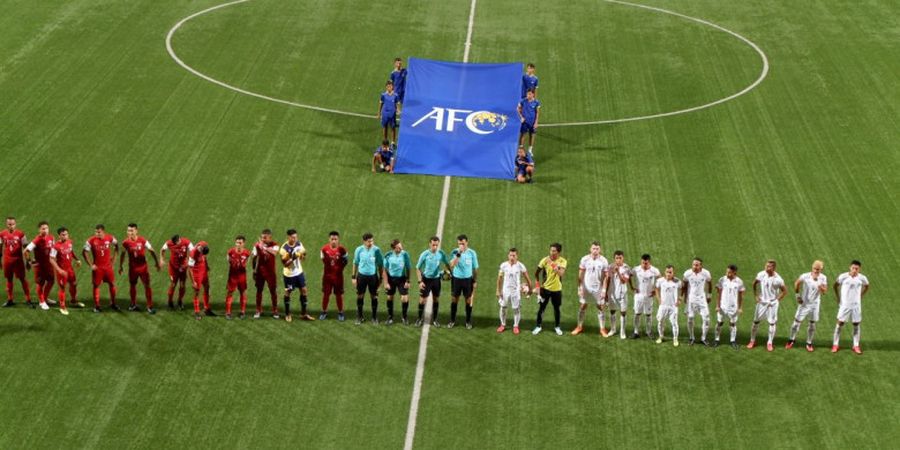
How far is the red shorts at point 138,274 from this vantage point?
2398 centimetres

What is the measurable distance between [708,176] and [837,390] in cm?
904

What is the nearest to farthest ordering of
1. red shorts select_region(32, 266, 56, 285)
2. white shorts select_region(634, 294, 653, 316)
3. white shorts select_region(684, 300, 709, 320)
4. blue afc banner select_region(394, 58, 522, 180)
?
white shorts select_region(684, 300, 709, 320) → white shorts select_region(634, 294, 653, 316) → red shorts select_region(32, 266, 56, 285) → blue afc banner select_region(394, 58, 522, 180)

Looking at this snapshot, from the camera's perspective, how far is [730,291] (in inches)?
917

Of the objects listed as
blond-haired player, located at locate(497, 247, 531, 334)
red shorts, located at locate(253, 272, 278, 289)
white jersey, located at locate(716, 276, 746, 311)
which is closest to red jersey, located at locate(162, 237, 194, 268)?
red shorts, located at locate(253, 272, 278, 289)

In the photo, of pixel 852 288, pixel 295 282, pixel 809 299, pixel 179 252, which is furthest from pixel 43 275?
pixel 852 288

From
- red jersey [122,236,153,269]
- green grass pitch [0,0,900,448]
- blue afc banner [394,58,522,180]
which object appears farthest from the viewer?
blue afc banner [394,58,522,180]

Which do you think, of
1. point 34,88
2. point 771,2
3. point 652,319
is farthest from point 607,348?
point 771,2

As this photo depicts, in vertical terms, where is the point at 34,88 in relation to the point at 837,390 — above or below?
below

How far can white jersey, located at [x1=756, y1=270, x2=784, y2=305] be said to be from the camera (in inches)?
914

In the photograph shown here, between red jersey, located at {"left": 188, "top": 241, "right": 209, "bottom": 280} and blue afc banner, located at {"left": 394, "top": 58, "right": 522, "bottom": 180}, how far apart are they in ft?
24.5

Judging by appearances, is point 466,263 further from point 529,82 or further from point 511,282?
point 529,82

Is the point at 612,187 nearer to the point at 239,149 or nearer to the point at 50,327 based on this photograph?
the point at 239,149

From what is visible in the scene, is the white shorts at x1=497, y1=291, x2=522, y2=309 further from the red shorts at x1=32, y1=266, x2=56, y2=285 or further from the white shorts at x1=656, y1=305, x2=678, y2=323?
the red shorts at x1=32, y1=266, x2=56, y2=285

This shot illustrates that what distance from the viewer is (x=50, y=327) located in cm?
2348
